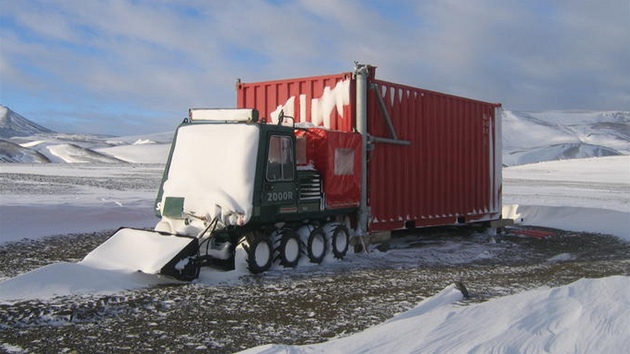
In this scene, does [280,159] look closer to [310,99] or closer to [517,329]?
[310,99]

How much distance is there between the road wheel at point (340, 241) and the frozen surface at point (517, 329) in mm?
4309

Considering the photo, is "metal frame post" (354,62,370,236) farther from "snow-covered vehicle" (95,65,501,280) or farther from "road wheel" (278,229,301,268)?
"road wheel" (278,229,301,268)

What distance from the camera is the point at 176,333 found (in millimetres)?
6012

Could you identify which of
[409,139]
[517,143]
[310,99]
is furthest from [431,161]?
[517,143]

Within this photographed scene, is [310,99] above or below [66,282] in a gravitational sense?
above

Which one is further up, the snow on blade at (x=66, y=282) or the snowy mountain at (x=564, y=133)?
the snowy mountain at (x=564, y=133)

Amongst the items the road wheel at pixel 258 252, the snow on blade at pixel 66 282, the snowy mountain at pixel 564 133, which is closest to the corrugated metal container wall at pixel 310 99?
the road wheel at pixel 258 252

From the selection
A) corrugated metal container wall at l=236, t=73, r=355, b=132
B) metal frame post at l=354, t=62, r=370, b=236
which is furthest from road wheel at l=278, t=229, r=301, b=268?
corrugated metal container wall at l=236, t=73, r=355, b=132

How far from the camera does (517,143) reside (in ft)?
500

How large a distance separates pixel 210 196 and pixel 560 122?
192318 millimetres

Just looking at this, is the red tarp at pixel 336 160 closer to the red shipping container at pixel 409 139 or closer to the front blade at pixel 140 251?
the red shipping container at pixel 409 139

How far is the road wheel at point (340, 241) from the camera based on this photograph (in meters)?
10.8

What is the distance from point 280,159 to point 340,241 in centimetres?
214

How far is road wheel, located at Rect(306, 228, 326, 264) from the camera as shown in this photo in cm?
1023
